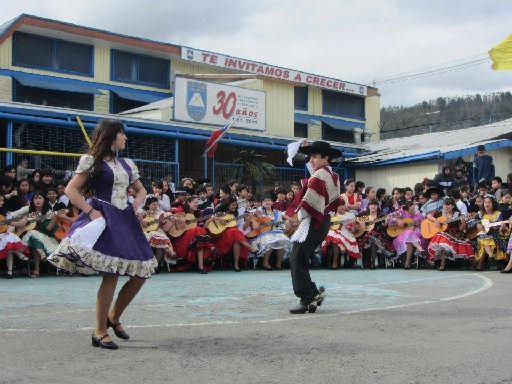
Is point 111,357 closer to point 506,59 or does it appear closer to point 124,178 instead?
point 124,178

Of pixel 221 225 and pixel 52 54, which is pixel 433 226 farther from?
pixel 52 54

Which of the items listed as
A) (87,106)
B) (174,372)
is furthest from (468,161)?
(174,372)

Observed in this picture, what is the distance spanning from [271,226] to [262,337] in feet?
29.7

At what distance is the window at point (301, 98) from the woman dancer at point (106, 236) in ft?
83.1

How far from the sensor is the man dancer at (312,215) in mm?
7891

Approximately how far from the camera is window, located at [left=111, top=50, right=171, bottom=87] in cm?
2628

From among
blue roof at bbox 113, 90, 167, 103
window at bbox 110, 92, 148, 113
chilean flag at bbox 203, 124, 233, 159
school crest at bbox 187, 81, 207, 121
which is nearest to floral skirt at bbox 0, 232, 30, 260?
chilean flag at bbox 203, 124, 233, 159

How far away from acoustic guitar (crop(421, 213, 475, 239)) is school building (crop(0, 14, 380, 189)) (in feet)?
22.6

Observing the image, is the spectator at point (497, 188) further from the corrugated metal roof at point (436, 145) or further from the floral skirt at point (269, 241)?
the corrugated metal roof at point (436, 145)

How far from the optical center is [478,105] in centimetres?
5497

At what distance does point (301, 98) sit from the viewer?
102ft

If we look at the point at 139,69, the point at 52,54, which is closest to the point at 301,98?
the point at 139,69

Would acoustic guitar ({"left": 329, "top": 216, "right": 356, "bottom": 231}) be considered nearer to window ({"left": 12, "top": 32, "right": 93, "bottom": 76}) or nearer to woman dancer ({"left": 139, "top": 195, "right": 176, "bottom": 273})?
woman dancer ({"left": 139, "top": 195, "right": 176, "bottom": 273})

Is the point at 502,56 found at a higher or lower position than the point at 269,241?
higher
